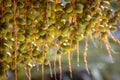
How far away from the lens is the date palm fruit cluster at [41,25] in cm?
113

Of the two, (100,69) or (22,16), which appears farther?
(100,69)

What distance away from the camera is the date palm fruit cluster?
1132mm

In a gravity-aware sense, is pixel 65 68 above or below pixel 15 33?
below

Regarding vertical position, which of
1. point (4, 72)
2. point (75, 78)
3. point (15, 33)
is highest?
point (15, 33)

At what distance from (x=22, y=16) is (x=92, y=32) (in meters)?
0.21

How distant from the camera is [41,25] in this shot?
45.3 inches

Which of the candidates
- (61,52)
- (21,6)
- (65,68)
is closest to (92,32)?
(61,52)

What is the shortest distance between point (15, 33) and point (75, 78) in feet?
3.66

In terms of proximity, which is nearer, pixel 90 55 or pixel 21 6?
pixel 21 6

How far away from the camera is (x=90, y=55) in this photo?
2.20 m

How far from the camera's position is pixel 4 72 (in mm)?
1153

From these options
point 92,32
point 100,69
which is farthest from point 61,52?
point 100,69

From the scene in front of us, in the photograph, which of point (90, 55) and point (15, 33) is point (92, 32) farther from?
point (90, 55)

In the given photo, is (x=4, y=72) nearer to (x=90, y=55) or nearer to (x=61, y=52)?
(x=61, y=52)
